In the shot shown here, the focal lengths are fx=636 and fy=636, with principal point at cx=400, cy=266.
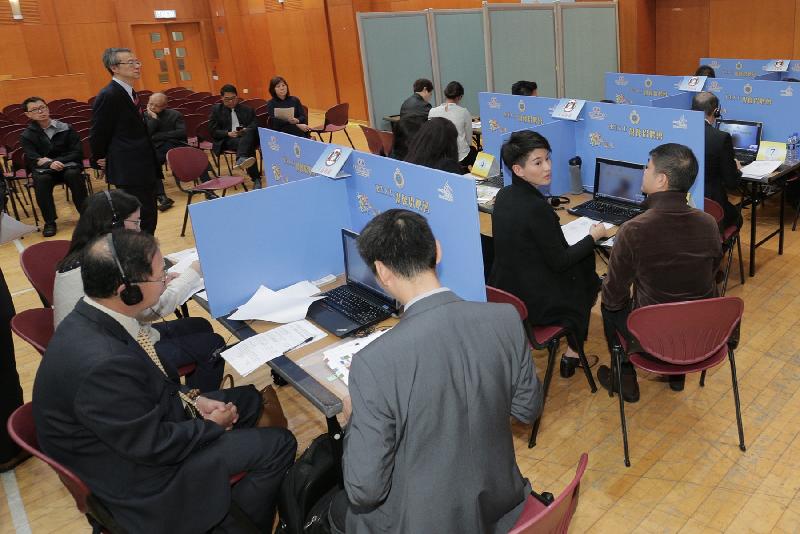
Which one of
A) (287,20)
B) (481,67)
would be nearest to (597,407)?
(481,67)

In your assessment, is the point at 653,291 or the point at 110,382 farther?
the point at 653,291

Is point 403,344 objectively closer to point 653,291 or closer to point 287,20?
point 653,291

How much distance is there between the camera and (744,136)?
16.0 feet

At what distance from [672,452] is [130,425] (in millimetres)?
2200

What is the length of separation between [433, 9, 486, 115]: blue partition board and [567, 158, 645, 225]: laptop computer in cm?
416

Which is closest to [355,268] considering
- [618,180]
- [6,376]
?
[6,376]

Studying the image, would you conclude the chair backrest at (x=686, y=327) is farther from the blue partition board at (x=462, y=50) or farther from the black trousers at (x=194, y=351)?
the blue partition board at (x=462, y=50)

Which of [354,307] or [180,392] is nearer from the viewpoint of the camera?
[180,392]

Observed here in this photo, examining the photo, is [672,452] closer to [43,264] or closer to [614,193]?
[614,193]

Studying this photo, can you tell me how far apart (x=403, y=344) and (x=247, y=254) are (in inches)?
61.1

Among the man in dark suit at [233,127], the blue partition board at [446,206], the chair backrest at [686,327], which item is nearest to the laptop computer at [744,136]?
the chair backrest at [686,327]

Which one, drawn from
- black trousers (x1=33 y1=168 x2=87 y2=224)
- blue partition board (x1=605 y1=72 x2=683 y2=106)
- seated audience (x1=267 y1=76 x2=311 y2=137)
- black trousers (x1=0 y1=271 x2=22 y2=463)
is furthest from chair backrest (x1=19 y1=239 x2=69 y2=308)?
blue partition board (x1=605 y1=72 x2=683 y2=106)

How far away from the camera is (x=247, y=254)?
276 cm

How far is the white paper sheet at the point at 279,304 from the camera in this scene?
2.66 metres
